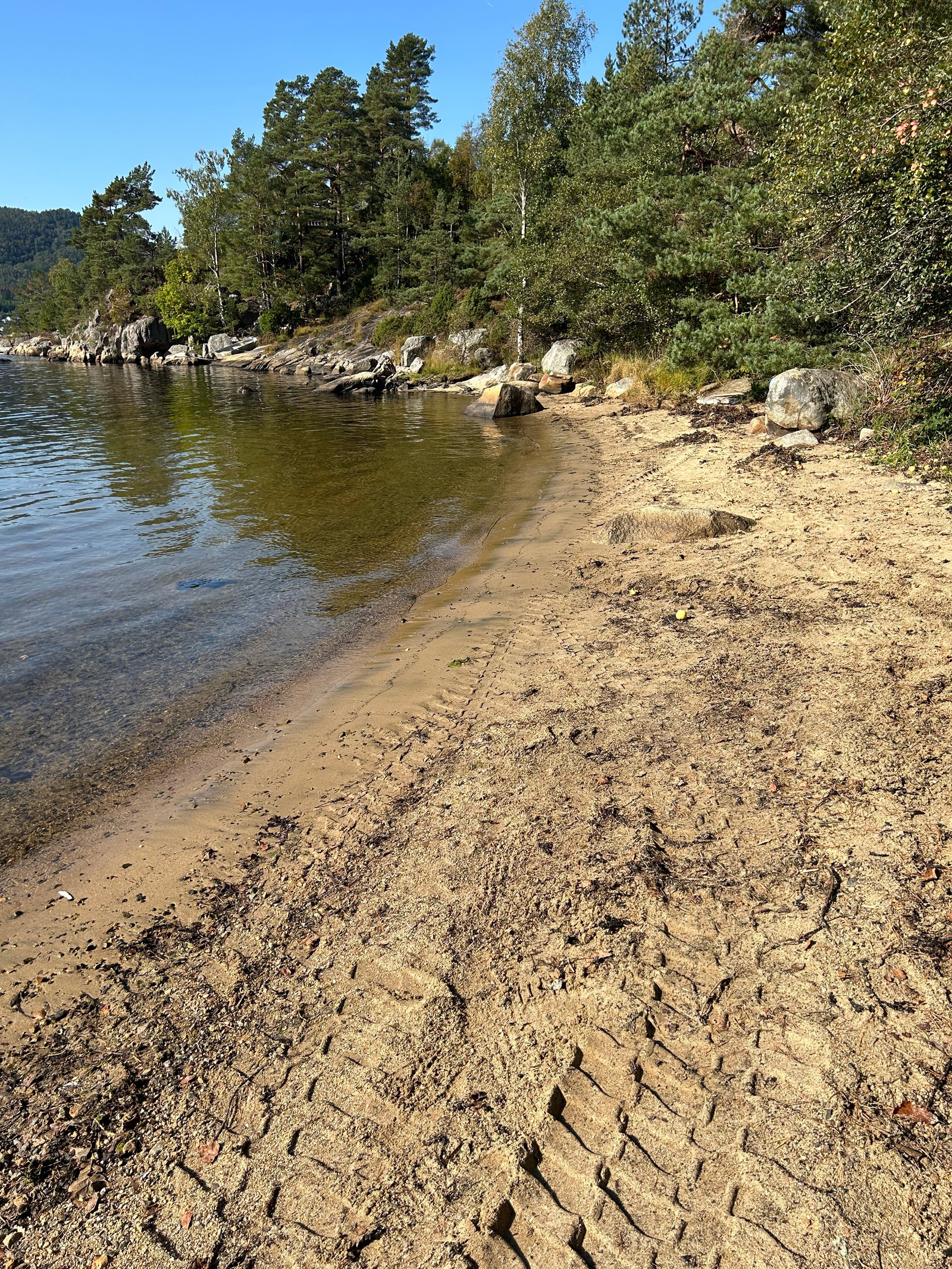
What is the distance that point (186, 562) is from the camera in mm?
11633

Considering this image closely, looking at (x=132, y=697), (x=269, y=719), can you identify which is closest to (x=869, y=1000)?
(x=269, y=719)

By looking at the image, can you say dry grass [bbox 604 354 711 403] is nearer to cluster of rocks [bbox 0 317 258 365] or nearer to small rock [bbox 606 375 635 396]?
small rock [bbox 606 375 635 396]

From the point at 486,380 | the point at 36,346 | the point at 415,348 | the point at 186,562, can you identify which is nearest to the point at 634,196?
the point at 486,380

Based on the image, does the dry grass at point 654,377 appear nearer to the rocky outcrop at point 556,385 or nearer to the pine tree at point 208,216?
the rocky outcrop at point 556,385

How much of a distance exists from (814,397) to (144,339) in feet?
240

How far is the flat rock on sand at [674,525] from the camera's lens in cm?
1001

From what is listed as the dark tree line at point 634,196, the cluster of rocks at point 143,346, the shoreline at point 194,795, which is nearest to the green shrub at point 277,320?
the dark tree line at point 634,196

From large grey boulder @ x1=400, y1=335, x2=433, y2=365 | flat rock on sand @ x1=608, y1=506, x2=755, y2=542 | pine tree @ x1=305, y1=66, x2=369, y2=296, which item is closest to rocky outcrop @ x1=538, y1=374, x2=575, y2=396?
large grey boulder @ x1=400, y1=335, x2=433, y2=365

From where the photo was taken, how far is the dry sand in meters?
2.60

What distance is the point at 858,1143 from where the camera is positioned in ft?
8.70

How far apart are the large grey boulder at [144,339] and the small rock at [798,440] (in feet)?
236

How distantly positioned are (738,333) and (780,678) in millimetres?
16305

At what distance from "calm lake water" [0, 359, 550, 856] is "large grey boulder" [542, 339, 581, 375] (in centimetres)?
683

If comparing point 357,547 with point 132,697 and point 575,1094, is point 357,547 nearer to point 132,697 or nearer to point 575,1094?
point 132,697
